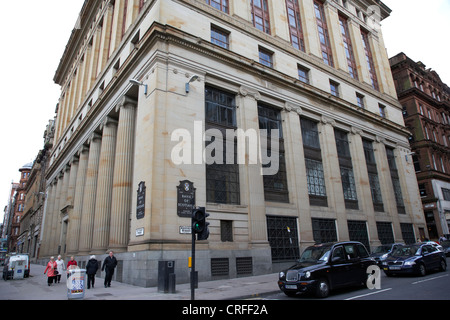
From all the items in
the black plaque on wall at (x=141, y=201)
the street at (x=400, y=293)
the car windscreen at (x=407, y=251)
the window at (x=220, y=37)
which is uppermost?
the window at (x=220, y=37)

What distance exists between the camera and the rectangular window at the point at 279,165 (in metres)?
21.9

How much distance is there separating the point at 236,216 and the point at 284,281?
27.8 feet

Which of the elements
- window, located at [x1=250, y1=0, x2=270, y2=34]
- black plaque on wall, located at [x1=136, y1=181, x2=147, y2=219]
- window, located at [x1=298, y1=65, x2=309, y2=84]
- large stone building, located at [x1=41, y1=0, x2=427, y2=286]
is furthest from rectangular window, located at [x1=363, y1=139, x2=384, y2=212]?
black plaque on wall, located at [x1=136, y1=181, x2=147, y2=219]

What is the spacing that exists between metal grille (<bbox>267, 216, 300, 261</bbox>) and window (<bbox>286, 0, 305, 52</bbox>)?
17186 mm

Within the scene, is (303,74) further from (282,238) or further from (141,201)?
(141,201)

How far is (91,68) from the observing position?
33.9 meters

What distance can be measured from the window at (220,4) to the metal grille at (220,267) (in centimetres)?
1906

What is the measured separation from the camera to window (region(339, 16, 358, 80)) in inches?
1361

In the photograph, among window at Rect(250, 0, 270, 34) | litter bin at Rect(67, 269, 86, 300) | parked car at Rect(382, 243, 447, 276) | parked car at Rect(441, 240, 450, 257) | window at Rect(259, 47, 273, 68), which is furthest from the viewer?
parked car at Rect(441, 240, 450, 257)

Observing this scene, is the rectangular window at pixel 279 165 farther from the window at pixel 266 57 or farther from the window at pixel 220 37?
the window at pixel 220 37

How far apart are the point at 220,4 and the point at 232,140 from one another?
1181 centimetres

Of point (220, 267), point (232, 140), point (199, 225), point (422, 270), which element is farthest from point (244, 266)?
point (199, 225)

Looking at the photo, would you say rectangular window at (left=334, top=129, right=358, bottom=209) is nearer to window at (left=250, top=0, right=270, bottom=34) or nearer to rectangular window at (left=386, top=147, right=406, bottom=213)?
rectangular window at (left=386, top=147, right=406, bottom=213)

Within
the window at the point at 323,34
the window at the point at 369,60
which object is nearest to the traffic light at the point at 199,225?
the window at the point at 323,34
